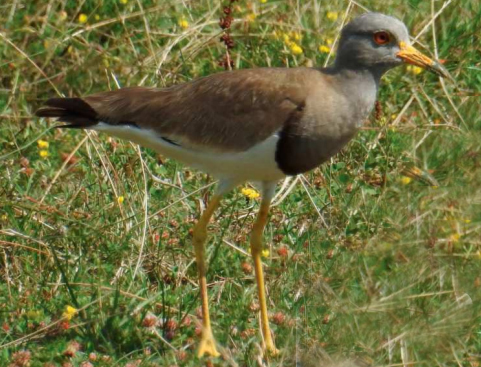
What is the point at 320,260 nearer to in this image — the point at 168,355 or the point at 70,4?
the point at 168,355

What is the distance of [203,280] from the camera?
559cm

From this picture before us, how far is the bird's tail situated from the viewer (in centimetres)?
579

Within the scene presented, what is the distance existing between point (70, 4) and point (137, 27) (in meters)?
0.45

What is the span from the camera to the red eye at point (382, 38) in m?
5.65

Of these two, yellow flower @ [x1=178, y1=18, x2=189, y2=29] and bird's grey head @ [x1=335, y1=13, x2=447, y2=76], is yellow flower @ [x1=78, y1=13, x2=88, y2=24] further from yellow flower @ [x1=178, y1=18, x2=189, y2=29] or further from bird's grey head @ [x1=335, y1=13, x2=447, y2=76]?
bird's grey head @ [x1=335, y1=13, x2=447, y2=76]

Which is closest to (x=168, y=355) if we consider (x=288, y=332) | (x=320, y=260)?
(x=288, y=332)

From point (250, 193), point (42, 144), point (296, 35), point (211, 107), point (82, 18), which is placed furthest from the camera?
point (82, 18)

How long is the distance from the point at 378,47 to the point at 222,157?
87 cm

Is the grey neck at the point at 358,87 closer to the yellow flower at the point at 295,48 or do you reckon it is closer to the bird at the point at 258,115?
the bird at the point at 258,115

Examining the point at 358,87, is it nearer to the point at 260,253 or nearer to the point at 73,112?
the point at 260,253

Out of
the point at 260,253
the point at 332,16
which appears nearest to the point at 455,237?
the point at 260,253

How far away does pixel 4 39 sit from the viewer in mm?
7105

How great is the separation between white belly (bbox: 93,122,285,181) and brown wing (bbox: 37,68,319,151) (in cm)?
3

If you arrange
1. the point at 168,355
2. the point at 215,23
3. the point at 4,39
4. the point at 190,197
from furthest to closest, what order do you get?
1. the point at 215,23
2. the point at 4,39
3. the point at 190,197
4. the point at 168,355
